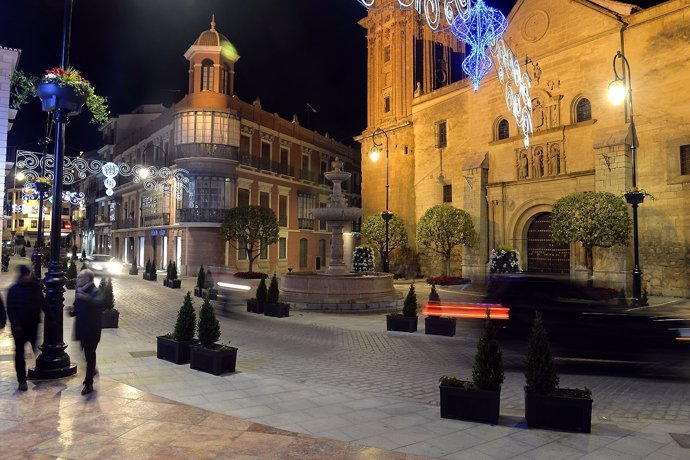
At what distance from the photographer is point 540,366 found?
523cm

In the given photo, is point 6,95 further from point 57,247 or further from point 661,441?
point 661,441

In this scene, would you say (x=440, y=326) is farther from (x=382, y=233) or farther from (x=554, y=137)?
(x=382, y=233)

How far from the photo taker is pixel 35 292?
21.8 ft

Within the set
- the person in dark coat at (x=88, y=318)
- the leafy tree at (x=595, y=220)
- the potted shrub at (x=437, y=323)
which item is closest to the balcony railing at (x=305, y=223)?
the leafy tree at (x=595, y=220)

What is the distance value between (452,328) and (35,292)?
8.87 m

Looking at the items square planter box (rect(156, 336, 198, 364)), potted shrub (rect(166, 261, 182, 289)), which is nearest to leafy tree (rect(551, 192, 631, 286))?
square planter box (rect(156, 336, 198, 364))

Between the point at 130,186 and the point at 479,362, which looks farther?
the point at 130,186

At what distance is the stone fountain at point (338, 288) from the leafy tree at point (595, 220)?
8754 millimetres

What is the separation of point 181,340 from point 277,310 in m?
5.97

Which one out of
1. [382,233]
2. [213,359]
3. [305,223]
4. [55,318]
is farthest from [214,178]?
[213,359]

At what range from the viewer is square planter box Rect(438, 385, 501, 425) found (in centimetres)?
526

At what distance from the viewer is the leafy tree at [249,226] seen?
28.2 meters

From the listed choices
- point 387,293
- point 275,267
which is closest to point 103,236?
point 275,267

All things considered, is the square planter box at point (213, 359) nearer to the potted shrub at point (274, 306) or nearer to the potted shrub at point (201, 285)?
the potted shrub at point (274, 306)
